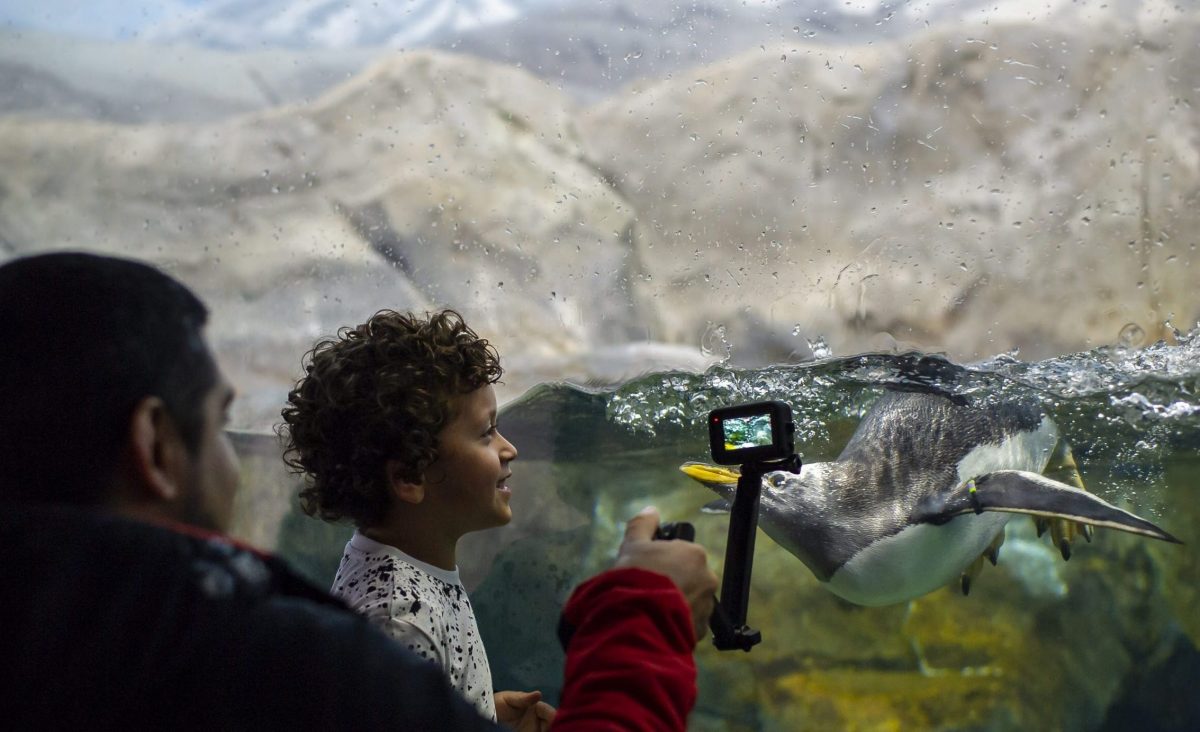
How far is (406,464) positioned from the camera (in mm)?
1798

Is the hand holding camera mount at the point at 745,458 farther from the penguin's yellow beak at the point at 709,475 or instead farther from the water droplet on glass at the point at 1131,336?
the water droplet on glass at the point at 1131,336

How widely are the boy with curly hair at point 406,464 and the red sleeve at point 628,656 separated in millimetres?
769

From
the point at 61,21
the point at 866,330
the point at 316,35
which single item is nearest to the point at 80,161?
the point at 61,21

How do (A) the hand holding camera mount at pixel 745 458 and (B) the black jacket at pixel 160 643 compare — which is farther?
(A) the hand holding camera mount at pixel 745 458

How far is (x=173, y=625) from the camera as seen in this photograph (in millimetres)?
Answer: 679

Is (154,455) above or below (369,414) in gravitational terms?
above

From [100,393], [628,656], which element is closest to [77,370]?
[100,393]

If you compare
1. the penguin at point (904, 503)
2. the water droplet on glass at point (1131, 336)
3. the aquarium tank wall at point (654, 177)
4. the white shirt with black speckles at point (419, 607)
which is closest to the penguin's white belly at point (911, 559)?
the penguin at point (904, 503)

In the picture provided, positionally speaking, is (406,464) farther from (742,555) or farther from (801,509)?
(801,509)

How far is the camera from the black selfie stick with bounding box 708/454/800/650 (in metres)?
1.30

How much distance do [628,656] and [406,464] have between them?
3.17 ft

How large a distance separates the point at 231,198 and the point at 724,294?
2.36m

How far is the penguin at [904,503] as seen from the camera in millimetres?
4152

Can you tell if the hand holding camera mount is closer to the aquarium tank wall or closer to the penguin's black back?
the aquarium tank wall
